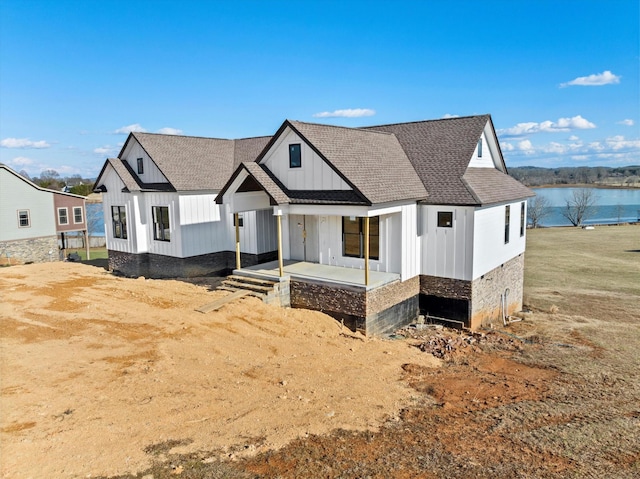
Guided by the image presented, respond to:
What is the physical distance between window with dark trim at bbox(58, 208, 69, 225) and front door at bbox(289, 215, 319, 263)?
21.2m

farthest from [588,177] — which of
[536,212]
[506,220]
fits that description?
[506,220]

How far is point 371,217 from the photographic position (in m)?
15.3

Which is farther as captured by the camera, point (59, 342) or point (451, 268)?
point (451, 268)

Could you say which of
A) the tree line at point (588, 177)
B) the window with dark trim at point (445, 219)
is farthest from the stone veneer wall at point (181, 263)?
the tree line at point (588, 177)

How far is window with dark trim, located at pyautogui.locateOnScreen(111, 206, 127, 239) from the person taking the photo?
21.5 m

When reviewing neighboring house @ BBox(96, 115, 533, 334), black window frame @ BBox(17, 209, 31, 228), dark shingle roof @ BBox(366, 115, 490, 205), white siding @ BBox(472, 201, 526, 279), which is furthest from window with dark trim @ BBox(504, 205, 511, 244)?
black window frame @ BBox(17, 209, 31, 228)

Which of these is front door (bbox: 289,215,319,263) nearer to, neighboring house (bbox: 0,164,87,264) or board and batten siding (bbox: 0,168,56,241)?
neighboring house (bbox: 0,164,87,264)

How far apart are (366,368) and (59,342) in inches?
293

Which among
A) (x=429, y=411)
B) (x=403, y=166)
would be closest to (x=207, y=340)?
(x=429, y=411)

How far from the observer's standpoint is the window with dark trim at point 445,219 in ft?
50.2

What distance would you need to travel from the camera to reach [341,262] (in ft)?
53.5

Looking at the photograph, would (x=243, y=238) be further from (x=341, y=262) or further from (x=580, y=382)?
(x=580, y=382)

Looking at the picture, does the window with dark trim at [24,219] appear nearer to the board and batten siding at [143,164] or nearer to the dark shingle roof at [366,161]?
the board and batten siding at [143,164]

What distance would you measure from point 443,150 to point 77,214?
85.9 feet
